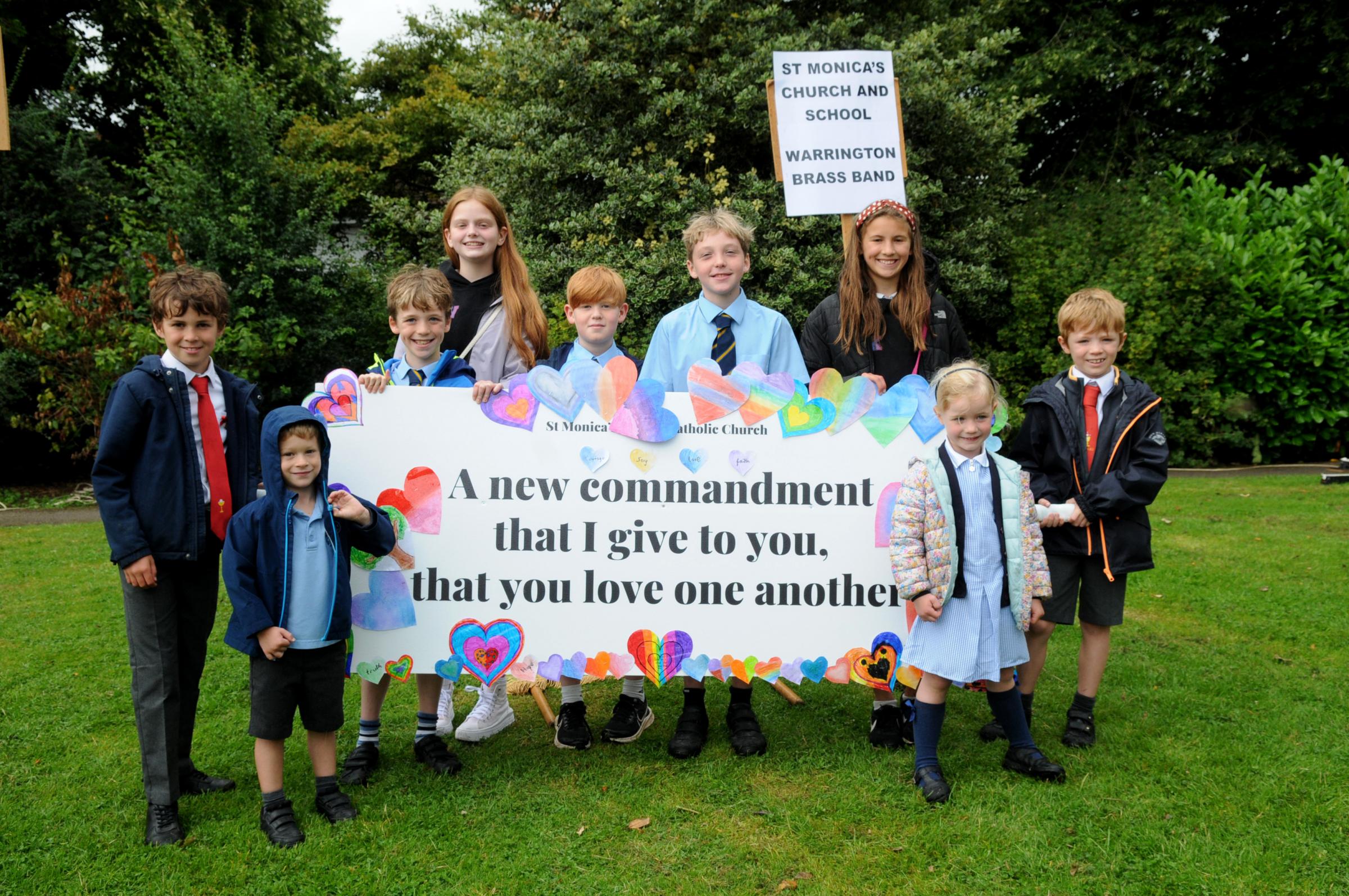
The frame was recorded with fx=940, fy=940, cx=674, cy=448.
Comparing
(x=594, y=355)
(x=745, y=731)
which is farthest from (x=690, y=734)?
(x=594, y=355)

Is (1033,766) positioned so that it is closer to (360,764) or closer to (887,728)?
(887,728)

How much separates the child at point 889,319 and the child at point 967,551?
54cm

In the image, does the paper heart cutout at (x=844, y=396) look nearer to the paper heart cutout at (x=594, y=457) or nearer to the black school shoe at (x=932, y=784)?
the paper heart cutout at (x=594, y=457)

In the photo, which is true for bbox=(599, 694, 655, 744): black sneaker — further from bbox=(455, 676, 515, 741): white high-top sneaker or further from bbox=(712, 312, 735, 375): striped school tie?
bbox=(712, 312, 735, 375): striped school tie

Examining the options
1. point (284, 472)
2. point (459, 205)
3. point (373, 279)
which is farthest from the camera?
point (373, 279)

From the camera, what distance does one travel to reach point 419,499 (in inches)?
134

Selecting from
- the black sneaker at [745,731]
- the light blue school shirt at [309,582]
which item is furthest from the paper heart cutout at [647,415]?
the black sneaker at [745,731]

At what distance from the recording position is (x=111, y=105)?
48.5ft

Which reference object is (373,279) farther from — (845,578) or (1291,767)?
(1291,767)

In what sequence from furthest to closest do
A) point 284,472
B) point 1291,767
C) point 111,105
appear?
point 111,105 → point 1291,767 → point 284,472

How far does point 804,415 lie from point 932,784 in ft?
4.44

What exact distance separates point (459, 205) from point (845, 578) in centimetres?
213

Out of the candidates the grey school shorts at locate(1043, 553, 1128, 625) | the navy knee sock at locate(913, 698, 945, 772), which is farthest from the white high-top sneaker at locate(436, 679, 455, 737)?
the grey school shorts at locate(1043, 553, 1128, 625)

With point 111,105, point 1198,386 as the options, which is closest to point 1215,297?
point 1198,386
